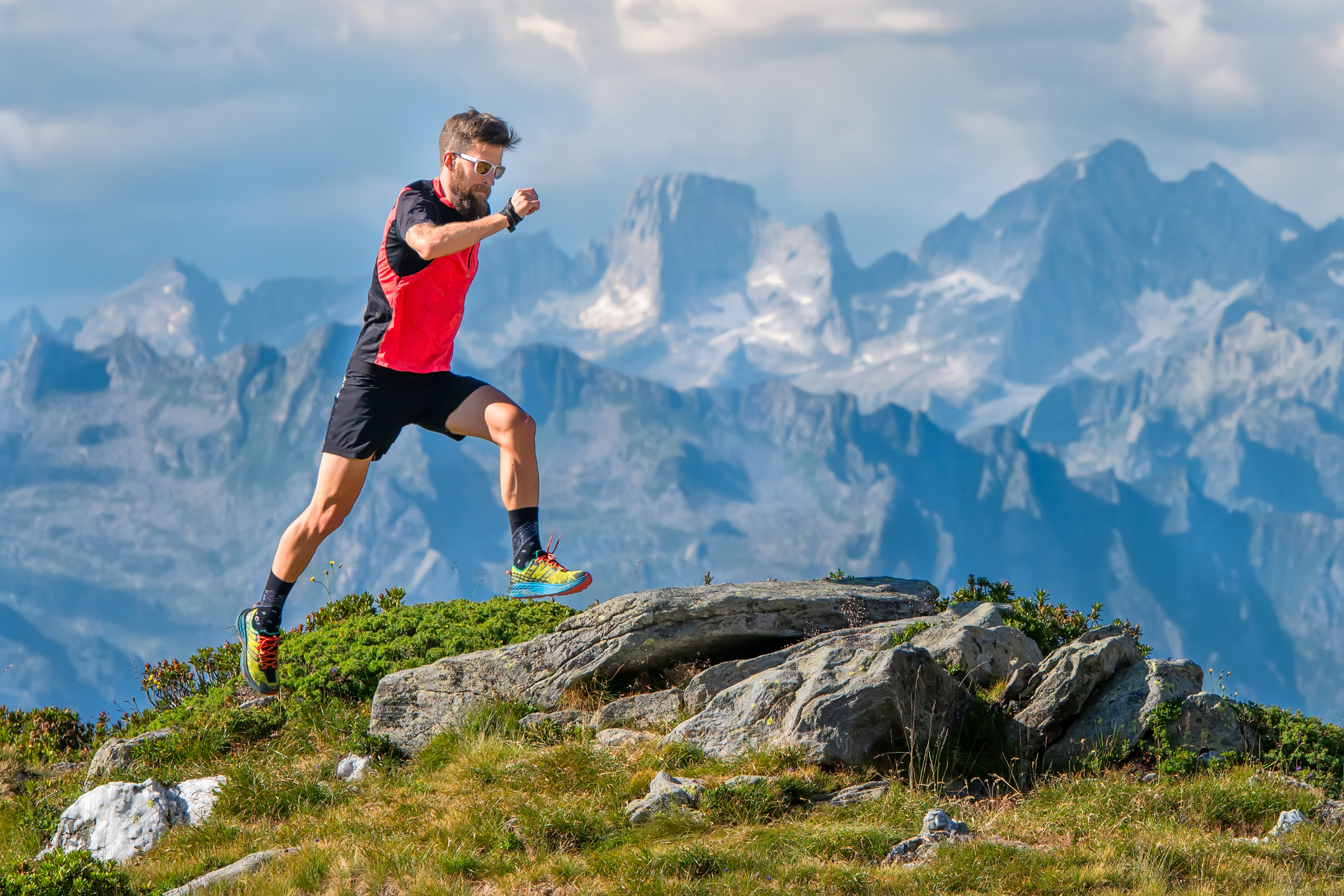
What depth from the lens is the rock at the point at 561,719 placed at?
35.2 ft

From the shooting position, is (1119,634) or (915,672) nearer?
(915,672)

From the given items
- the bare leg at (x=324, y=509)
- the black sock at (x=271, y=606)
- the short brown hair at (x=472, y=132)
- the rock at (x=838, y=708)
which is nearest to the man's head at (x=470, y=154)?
the short brown hair at (x=472, y=132)

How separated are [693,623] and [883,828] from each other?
358 centimetres

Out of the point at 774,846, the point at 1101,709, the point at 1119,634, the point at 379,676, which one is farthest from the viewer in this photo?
the point at 379,676

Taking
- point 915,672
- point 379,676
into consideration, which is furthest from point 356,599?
point 915,672

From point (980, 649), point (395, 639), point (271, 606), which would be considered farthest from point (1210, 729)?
point (271, 606)

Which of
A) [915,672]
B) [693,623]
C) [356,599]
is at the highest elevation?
[356,599]

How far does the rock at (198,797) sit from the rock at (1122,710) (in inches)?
280

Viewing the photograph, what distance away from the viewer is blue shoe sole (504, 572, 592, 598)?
1015cm

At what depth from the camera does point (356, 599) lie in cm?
1666

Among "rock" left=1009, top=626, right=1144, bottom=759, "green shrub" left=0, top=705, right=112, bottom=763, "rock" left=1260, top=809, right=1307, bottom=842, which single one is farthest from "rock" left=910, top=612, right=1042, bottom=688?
"green shrub" left=0, top=705, right=112, bottom=763

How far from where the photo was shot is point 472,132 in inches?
401

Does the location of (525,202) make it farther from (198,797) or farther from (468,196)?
(198,797)

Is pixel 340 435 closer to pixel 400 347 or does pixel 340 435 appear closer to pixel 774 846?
pixel 400 347
